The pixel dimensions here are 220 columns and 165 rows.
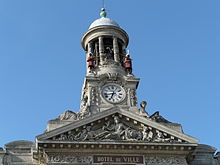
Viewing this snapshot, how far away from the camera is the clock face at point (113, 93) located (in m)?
44.1

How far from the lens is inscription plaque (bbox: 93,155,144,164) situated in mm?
38250

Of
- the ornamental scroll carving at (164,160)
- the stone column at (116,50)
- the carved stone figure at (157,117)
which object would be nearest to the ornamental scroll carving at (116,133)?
the ornamental scroll carving at (164,160)

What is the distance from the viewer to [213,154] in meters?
42.6

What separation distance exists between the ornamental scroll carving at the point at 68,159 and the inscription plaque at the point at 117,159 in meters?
0.55

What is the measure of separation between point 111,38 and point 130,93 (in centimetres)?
680

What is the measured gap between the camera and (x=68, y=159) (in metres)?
38.1

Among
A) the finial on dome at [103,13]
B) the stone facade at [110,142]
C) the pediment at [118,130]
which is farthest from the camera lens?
the finial on dome at [103,13]

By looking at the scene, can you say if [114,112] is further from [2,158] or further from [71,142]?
[2,158]

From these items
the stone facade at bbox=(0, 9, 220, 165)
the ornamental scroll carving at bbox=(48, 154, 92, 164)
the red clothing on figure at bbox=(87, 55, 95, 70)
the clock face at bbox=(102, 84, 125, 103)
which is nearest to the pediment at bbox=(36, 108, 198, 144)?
the stone facade at bbox=(0, 9, 220, 165)

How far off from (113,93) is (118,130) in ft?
18.7

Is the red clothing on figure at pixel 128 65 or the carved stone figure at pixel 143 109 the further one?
the red clothing on figure at pixel 128 65

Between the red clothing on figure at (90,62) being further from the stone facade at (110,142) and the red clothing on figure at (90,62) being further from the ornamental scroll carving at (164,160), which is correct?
the ornamental scroll carving at (164,160)

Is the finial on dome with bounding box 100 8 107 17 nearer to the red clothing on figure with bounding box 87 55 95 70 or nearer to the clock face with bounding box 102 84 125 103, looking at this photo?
the red clothing on figure with bounding box 87 55 95 70

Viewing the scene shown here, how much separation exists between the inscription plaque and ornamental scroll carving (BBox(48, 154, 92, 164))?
21.5 inches
